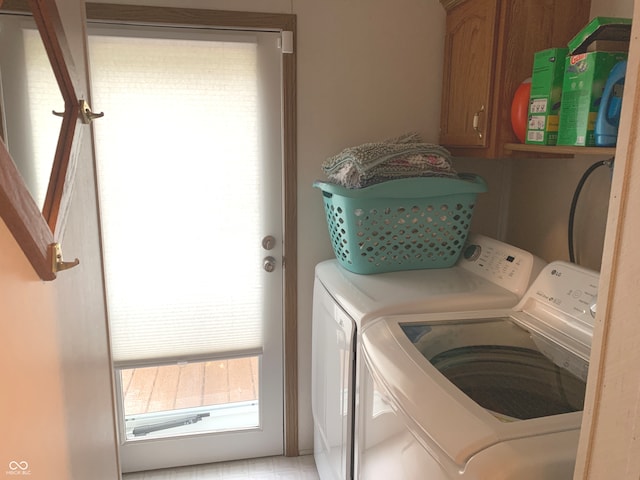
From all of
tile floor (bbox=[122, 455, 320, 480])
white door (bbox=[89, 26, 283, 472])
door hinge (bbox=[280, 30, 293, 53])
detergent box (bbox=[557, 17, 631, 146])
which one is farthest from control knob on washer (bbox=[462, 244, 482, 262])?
tile floor (bbox=[122, 455, 320, 480])

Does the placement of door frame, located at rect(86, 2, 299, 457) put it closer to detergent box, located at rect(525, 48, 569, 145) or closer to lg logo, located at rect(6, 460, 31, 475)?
detergent box, located at rect(525, 48, 569, 145)

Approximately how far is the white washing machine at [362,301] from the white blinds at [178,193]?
16.3 inches

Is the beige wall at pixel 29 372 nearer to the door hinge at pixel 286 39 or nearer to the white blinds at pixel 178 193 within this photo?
the white blinds at pixel 178 193

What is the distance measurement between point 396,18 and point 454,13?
24 cm

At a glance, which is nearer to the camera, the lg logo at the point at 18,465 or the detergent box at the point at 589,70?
the lg logo at the point at 18,465

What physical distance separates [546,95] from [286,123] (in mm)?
1015

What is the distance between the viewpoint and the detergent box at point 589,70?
1343mm

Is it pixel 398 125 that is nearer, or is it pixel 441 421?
pixel 441 421

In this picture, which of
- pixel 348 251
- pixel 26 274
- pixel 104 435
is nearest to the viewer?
pixel 26 274

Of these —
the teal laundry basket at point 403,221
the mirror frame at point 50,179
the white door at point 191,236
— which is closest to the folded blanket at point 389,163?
the teal laundry basket at point 403,221

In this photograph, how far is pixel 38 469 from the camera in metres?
0.88

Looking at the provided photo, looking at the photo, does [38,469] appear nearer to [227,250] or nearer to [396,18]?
[227,250]

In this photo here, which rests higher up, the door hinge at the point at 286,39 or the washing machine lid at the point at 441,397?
the door hinge at the point at 286,39

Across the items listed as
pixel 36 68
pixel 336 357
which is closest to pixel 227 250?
pixel 336 357
